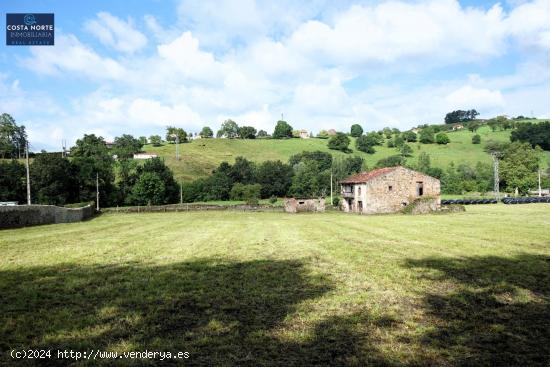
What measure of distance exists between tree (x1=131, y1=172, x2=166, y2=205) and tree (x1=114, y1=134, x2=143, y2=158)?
35.0m

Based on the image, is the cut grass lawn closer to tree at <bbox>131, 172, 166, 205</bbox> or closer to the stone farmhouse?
the stone farmhouse

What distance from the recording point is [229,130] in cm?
18938

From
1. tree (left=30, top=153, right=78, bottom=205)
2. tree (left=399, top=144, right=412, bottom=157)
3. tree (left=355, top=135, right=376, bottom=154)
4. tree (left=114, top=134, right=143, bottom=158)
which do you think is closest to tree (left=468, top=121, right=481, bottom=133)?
tree (left=399, top=144, right=412, bottom=157)

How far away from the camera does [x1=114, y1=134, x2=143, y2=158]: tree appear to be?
129m

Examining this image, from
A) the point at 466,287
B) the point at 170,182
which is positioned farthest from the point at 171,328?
the point at 170,182

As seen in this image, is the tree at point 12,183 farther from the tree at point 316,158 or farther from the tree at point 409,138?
the tree at point 409,138

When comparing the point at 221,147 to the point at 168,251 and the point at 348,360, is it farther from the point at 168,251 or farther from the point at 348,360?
the point at 348,360

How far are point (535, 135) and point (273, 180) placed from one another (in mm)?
100915

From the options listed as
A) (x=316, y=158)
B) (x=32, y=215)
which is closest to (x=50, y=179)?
(x=32, y=215)

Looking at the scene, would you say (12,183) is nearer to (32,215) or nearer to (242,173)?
(32,215)

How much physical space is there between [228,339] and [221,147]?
15144cm

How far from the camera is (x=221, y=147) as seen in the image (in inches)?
6122

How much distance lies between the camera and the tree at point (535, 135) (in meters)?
142

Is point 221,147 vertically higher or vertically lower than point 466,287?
higher
